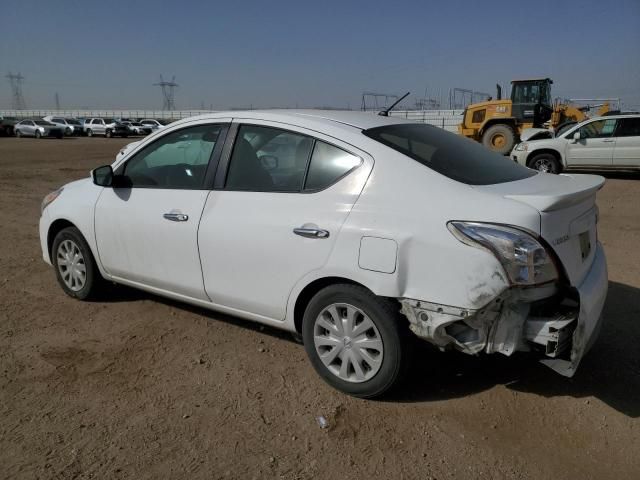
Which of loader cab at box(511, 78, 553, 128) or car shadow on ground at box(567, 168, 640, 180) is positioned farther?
loader cab at box(511, 78, 553, 128)

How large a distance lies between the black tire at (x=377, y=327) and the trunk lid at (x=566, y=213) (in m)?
0.83

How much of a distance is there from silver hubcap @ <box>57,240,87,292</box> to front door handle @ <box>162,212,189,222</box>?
127cm

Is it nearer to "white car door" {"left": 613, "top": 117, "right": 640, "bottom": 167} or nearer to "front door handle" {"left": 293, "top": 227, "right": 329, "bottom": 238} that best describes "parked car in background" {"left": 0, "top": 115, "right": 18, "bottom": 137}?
"white car door" {"left": 613, "top": 117, "right": 640, "bottom": 167}

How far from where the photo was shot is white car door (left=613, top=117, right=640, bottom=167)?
12609 millimetres

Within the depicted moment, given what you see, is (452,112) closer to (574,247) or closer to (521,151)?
(521,151)

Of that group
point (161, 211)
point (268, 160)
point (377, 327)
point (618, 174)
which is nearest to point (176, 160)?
point (161, 211)

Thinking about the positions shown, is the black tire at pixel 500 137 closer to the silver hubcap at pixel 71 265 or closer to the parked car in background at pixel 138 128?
the silver hubcap at pixel 71 265

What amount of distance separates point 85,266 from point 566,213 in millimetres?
3674

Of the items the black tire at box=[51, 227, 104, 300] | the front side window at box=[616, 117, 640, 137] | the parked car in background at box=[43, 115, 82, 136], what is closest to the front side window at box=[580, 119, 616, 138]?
the front side window at box=[616, 117, 640, 137]

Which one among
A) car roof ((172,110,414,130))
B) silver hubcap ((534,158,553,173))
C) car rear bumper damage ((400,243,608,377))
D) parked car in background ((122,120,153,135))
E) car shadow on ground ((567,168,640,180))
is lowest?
car shadow on ground ((567,168,640,180))

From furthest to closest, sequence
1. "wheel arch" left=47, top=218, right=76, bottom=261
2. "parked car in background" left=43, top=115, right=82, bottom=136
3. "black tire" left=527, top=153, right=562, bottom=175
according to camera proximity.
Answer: "parked car in background" left=43, top=115, right=82, bottom=136 → "black tire" left=527, top=153, right=562, bottom=175 → "wheel arch" left=47, top=218, right=76, bottom=261

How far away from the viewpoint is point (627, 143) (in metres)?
12.7

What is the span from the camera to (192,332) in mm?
3914

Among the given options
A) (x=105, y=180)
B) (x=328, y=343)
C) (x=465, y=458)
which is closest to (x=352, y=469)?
(x=465, y=458)
